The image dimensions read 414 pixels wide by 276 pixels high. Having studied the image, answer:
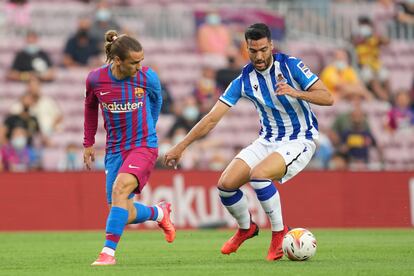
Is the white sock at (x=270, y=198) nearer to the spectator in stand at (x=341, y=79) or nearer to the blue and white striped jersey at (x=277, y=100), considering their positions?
the blue and white striped jersey at (x=277, y=100)

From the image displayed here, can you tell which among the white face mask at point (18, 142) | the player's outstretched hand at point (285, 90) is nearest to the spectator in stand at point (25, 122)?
the white face mask at point (18, 142)

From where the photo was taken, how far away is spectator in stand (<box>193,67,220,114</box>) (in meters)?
19.5

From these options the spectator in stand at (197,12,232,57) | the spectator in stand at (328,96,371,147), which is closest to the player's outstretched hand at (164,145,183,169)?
the spectator in stand at (328,96,371,147)

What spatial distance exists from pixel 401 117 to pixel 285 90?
1107cm

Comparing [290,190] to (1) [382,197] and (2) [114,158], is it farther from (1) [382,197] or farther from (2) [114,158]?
(2) [114,158]

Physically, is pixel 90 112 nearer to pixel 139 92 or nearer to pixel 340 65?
pixel 139 92

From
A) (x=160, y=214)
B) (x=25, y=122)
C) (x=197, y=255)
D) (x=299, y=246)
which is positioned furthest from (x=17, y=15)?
(x=299, y=246)

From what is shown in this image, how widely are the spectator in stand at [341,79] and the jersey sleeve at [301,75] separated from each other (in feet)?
33.7

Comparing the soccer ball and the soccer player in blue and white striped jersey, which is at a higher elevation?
the soccer player in blue and white striped jersey

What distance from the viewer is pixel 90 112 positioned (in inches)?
403

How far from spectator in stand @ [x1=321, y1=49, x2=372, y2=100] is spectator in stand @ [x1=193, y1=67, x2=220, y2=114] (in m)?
2.05

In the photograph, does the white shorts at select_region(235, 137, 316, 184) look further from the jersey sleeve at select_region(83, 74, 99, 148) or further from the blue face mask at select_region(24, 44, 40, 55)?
the blue face mask at select_region(24, 44, 40, 55)

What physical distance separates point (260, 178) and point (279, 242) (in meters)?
0.61

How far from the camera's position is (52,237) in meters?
14.8
